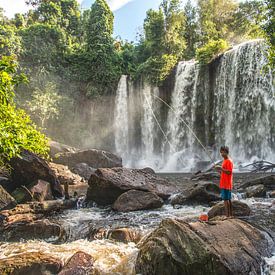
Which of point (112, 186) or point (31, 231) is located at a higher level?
point (112, 186)

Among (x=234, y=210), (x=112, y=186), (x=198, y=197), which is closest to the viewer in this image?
(x=234, y=210)

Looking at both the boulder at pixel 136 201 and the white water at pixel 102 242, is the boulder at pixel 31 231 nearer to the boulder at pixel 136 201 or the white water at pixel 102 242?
the white water at pixel 102 242

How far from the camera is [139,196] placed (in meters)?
10.8

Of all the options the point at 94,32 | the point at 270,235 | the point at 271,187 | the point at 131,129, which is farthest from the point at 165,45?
the point at 270,235

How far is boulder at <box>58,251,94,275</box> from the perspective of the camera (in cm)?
515

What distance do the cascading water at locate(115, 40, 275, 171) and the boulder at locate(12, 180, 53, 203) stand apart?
56.5 ft

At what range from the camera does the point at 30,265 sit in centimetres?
540

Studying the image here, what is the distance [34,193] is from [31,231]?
327 centimetres

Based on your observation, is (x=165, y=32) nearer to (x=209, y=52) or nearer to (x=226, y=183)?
(x=209, y=52)

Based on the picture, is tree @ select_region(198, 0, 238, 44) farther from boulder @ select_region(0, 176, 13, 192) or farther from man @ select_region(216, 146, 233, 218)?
man @ select_region(216, 146, 233, 218)

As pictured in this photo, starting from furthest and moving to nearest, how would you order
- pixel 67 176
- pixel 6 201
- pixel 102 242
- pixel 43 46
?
pixel 43 46 < pixel 67 176 < pixel 6 201 < pixel 102 242

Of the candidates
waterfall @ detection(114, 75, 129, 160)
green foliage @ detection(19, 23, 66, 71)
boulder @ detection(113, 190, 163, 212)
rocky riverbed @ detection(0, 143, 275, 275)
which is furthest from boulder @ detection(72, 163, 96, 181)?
green foliage @ detection(19, 23, 66, 71)

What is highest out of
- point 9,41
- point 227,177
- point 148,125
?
point 9,41

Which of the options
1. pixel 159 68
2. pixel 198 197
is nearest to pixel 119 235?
pixel 198 197
